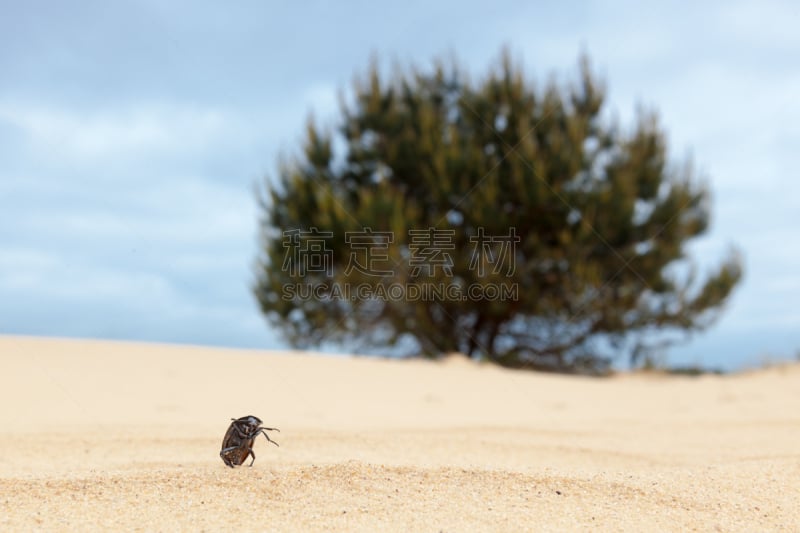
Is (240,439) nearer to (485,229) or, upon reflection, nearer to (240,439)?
(240,439)

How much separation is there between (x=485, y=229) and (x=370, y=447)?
7094 mm

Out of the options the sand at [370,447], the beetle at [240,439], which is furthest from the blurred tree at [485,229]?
the beetle at [240,439]

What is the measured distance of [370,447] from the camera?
3.44 m

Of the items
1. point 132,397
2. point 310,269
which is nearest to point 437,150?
point 310,269

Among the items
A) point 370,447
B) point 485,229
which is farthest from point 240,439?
point 485,229

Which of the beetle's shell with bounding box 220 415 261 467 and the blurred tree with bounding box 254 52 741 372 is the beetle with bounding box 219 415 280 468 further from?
the blurred tree with bounding box 254 52 741 372

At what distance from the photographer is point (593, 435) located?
4270 millimetres

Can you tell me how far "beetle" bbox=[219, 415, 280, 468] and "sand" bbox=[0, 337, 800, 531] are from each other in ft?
0.22

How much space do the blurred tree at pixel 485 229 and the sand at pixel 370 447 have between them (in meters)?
2.97

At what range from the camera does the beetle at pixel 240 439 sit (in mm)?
2465

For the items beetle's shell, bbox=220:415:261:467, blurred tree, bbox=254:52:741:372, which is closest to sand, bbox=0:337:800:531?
beetle's shell, bbox=220:415:261:467

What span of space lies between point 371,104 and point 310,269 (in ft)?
9.61

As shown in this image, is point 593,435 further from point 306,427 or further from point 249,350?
point 249,350

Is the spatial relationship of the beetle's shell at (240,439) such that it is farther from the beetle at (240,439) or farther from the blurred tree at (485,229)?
the blurred tree at (485,229)
